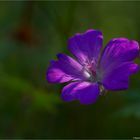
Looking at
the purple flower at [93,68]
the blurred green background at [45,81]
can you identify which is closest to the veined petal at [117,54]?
the purple flower at [93,68]

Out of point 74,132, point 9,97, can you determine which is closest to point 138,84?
point 74,132

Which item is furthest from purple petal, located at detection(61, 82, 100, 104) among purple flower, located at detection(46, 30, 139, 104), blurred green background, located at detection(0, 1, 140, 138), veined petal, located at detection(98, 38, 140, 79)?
blurred green background, located at detection(0, 1, 140, 138)

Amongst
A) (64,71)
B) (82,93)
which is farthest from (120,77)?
(64,71)

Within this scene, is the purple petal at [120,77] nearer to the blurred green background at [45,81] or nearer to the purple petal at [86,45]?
the purple petal at [86,45]

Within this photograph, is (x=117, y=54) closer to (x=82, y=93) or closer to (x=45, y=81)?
(x=82, y=93)

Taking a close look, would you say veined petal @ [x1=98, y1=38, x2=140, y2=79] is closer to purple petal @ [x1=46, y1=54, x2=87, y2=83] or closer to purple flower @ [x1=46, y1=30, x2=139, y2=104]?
purple flower @ [x1=46, y1=30, x2=139, y2=104]

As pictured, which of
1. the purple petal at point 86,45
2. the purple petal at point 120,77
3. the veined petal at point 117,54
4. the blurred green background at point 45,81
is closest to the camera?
the purple petal at point 120,77
